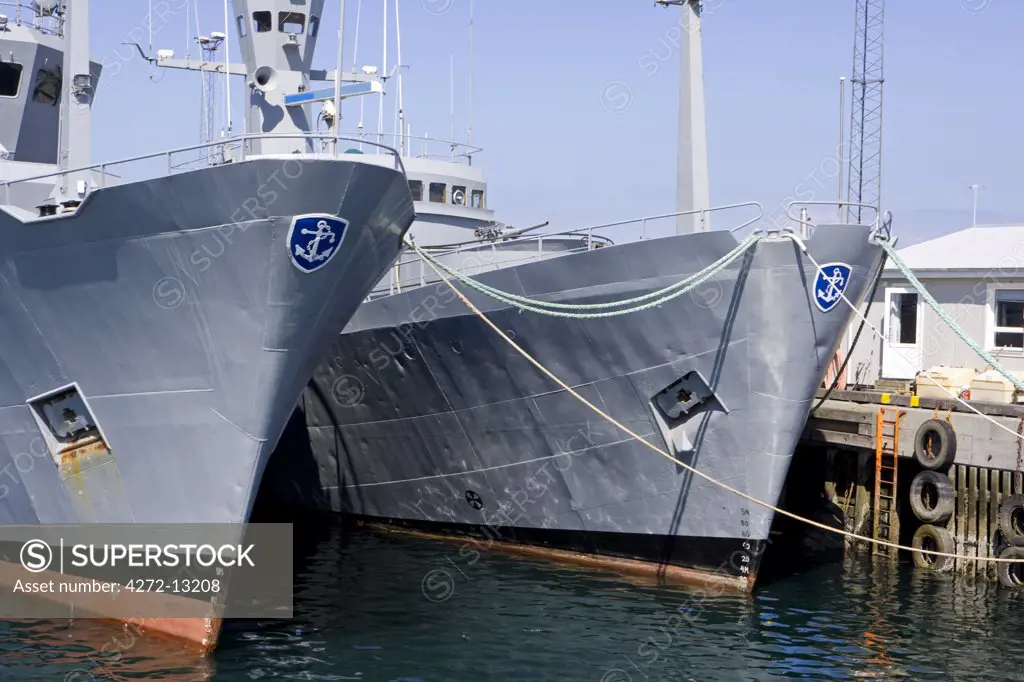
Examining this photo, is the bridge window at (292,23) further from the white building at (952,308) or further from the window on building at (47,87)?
the white building at (952,308)

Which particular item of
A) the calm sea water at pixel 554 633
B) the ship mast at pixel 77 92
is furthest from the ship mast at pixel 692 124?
the ship mast at pixel 77 92

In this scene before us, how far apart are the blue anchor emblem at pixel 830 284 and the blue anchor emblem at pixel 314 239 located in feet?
17.4

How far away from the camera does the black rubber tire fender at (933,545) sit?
15.3m

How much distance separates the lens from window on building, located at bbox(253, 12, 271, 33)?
16.5 m

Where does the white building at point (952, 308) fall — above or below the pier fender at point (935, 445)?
above

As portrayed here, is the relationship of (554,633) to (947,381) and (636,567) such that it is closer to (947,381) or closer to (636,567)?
(636,567)

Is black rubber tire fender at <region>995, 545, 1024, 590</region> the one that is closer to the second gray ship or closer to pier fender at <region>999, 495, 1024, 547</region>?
pier fender at <region>999, 495, 1024, 547</region>

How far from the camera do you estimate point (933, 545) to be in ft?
50.9

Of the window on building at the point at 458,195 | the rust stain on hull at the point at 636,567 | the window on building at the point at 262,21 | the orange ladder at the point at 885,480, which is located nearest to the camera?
the rust stain on hull at the point at 636,567

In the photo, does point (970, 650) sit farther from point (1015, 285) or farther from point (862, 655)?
point (1015, 285)

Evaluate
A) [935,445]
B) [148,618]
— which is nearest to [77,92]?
[148,618]

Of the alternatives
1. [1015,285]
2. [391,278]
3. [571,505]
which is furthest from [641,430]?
[1015,285]

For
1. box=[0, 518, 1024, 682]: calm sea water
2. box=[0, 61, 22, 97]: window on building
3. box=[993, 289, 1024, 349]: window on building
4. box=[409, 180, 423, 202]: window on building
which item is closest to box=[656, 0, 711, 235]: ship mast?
box=[0, 518, 1024, 682]: calm sea water

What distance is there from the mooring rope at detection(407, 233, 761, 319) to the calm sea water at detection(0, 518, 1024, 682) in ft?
10.7
